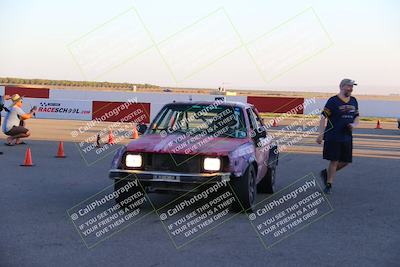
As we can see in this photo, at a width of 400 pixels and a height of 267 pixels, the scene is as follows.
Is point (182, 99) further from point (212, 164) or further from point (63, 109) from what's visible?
point (212, 164)

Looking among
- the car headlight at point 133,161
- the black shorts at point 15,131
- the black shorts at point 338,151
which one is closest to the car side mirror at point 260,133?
the black shorts at point 338,151

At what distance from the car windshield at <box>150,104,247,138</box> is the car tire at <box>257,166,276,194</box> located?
4.04 ft

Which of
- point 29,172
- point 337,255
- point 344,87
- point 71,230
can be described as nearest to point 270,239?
point 337,255

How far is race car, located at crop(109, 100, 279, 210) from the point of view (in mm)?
7413

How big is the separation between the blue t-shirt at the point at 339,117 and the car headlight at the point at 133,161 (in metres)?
3.16

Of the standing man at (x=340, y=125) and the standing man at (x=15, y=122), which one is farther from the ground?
the standing man at (x=15, y=122)

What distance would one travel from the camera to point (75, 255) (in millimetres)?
5668

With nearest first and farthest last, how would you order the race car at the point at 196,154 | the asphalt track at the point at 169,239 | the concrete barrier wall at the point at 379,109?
the asphalt track at the point at 169,239
the race car at the point at 196,154
the concrete barrier wall at the point at 379,109

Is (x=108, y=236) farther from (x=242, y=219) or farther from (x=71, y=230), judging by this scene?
(x=242, y=219)

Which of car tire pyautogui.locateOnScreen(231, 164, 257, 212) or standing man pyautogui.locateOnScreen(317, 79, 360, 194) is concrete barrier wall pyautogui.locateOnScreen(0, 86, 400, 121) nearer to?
standing man pyautogui.locateOnScreen(317, 79, 360, 194)

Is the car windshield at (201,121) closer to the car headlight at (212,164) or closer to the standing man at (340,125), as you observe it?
the car headlight at (212,164)

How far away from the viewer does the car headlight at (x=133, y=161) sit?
759 cm

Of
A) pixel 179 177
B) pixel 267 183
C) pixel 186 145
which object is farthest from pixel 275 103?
pixel 179 177

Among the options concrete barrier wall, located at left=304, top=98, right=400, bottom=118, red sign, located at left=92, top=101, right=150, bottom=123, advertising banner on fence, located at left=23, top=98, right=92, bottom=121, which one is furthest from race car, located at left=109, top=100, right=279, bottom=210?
concrete barrier wall, located at left=304, top=98, right=400, bottom=118
